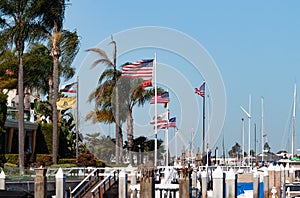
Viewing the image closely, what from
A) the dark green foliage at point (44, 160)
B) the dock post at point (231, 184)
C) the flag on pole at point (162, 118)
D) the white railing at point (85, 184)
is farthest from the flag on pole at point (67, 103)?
the dock post at point (231, 184)

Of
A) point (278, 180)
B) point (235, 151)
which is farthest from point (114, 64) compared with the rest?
point (235, 151)

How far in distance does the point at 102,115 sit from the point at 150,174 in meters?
37.8

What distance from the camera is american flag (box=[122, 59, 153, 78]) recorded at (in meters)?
39.3

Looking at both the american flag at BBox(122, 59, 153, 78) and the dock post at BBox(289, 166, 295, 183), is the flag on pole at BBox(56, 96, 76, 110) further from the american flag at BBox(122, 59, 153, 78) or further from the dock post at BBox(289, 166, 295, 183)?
the american flag at BBox(122, 59, 153, 78)

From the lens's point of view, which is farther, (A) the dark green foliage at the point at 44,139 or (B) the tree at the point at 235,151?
(B) the tree at the point at 235,151

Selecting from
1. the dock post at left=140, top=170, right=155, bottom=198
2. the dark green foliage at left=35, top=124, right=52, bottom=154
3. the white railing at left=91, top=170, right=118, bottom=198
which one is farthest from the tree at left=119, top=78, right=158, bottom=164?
the dock post at left=140, top=170, right=155, bottom=198

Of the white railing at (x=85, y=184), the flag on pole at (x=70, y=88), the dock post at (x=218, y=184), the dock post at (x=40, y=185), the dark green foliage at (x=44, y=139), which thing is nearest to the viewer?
the dock post at (x=218, y=184)

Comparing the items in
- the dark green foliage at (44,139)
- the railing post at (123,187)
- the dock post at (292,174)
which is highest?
the dark green foliage at (44,139)

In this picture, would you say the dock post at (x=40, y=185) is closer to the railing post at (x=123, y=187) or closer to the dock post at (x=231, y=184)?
the railing post at (x=123, y=187)

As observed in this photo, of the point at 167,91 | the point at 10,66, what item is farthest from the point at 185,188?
the point at 10,66

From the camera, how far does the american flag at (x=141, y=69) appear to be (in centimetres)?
3928

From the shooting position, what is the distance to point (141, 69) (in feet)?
129

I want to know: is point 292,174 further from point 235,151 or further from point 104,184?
point 235,151

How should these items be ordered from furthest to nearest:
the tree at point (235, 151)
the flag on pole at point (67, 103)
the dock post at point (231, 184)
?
the tree at point (235, 151) < the flag on pole at point (67, 103) < the dock post at point (231, 184)
